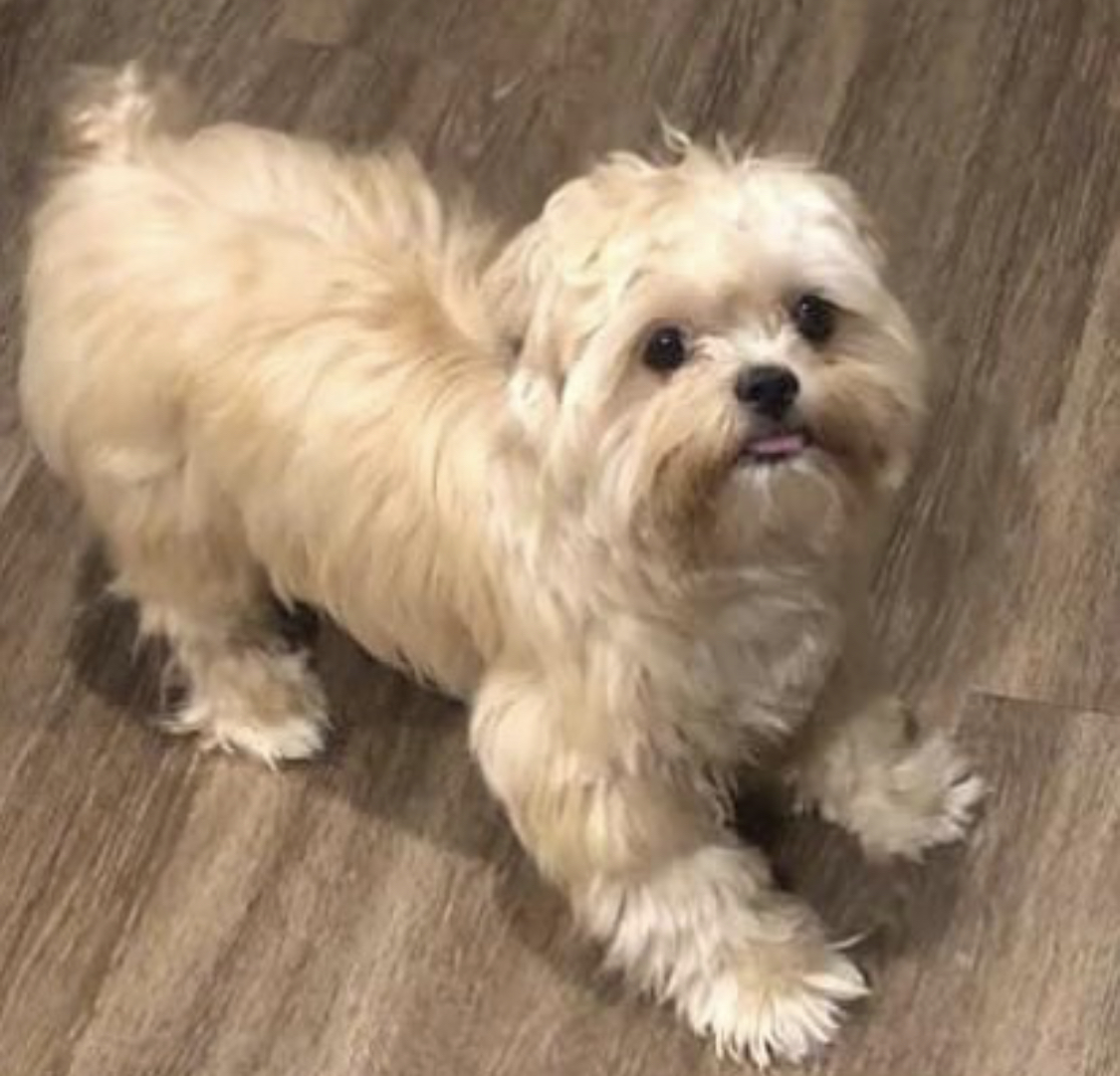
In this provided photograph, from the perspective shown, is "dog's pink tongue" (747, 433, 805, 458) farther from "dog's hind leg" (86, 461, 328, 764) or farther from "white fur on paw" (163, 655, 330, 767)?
"white fur on paw" (163, 655, 330, 767)

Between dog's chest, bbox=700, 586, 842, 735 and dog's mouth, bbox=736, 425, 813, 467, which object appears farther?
dog's chest, bbox=700, 586, 842, 735

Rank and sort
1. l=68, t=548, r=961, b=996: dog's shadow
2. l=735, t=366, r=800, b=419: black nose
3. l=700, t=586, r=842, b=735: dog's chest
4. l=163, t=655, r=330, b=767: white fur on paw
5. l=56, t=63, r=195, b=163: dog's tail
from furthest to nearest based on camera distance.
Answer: l=163, t=655, r=330, b=767: white fur on paw → l=68, t=548, r=961, b=996: dog's shadow → l=56, t=63, r=195, b=163: dog's tail → l=700, t=586, r=842, b=735: dog's chest → l=735, t=366, r=800, b=419: black nose

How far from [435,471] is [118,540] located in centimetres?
32

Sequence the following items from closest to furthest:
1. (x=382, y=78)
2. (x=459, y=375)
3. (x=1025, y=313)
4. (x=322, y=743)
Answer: (x=459, y=375) → (x=322, y=743) → (x=1025, y=313) → (x=382, y=78)

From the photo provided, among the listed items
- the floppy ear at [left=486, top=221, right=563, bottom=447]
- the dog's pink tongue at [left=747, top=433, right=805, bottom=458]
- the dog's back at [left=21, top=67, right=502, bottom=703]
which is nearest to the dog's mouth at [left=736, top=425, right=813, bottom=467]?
the dog's pink tongue at [left=747, top=433, right=805, bottom=458]

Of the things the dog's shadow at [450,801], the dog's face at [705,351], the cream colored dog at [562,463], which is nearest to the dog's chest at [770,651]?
the cream colored dog at [562,463]

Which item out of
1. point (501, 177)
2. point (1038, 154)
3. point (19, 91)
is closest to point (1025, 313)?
point (1038, 154)

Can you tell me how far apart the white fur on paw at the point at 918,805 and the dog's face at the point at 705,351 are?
0.44 m

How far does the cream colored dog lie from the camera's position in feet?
Result: 4.79

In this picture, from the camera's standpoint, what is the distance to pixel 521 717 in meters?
1.70

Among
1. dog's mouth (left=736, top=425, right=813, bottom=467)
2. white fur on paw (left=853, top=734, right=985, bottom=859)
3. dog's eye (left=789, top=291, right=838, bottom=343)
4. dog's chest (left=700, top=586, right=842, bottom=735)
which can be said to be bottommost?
white fur on paw (left=853, top=734, right=985, bottom=859)

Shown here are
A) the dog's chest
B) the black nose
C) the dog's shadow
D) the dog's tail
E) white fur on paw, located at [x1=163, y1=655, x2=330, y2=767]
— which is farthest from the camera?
white fur on paw, located at [x1=163, y1=655, x2=330, y2=767]

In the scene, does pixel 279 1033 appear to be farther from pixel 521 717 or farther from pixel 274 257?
pixel 274 257

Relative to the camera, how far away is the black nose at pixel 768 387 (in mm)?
1438
